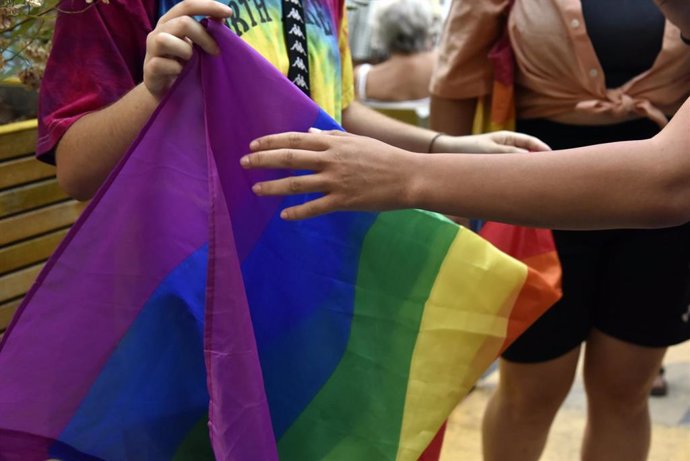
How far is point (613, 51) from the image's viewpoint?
7.38 feet

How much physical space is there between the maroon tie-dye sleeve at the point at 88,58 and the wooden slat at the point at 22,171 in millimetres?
504

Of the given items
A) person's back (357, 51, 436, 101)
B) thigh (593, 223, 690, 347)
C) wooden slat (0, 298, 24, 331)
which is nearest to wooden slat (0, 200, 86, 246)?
wooden slat (0, 298, 24, 331)

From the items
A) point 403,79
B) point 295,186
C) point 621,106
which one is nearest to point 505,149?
point 621,106

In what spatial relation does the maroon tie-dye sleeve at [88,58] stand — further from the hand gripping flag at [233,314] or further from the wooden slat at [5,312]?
the wooden slat at [5,312]

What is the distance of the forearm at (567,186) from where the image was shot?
1301mm

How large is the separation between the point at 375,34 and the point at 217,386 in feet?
12.1

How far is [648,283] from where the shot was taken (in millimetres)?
2346

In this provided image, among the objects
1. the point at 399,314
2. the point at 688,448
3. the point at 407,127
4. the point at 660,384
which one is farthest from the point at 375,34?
the point at 399,314

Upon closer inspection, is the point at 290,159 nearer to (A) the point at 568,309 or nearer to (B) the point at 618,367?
(A) the point at 568,309

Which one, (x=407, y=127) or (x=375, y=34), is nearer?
(x=407, y=127)

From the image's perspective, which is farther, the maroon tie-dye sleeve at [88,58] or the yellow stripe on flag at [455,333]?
the yellow stripe on flag at [455,333]

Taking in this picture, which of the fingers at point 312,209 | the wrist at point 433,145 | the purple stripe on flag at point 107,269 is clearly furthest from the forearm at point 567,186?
the wrist at point 433,145

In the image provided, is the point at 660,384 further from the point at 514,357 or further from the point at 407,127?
the point at 407,127

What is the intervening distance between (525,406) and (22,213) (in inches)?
53.3
